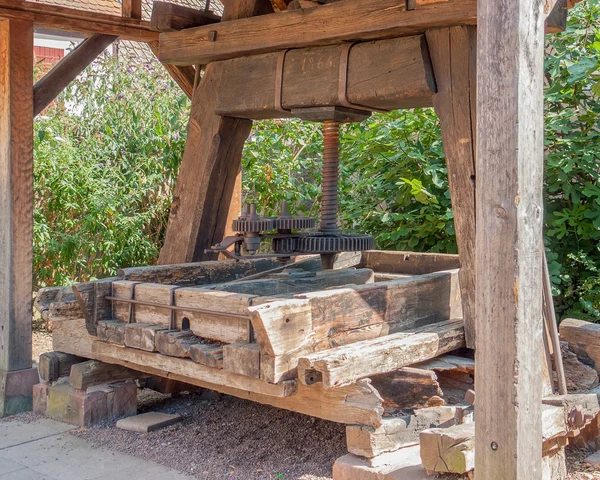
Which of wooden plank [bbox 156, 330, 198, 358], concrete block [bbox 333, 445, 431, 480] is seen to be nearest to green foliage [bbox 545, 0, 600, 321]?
concrete block [bbox 333, 445, 431, 480]

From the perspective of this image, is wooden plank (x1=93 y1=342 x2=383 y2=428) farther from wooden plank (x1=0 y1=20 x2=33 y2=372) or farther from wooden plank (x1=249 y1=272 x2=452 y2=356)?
wooden plank (x1=0 y1=20 x2=33 y2=372)

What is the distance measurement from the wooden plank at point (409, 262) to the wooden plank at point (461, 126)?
1.12m

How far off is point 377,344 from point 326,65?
1558 mm

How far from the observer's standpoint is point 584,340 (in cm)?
396

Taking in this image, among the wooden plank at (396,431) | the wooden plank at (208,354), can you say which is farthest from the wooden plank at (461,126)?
the wooden plank at (208,354)

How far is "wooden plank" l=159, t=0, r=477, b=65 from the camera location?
347cm

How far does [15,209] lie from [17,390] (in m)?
1.07

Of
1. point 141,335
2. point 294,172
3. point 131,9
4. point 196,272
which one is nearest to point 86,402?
point 141,335

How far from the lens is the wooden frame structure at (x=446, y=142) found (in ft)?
8.00

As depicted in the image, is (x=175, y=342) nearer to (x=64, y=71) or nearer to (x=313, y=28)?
(x=313, y=28)

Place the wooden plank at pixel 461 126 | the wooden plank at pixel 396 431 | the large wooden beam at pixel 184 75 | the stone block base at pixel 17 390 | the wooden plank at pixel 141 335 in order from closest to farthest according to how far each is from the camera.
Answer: the wooden plank at pixel 396 431 → the wooden plank at pixel 461 126 → the wooden plank at pixel 141 335 → the stone block base at pixel 17 390 → the large wooden beam at pixel 184 75

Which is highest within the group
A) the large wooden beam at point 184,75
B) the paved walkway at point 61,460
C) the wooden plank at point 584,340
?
the large wooden beam at point 184,75

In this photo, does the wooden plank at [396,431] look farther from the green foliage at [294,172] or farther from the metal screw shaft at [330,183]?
the green foliage at [294,172]

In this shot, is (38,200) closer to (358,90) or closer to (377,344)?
(358,90)
